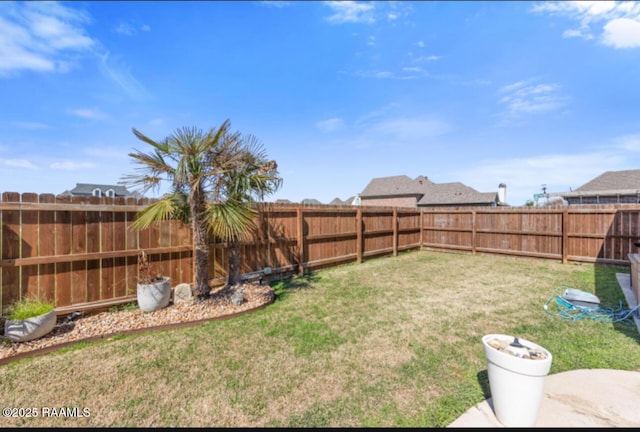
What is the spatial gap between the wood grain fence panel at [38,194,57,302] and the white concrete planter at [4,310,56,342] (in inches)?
21.6

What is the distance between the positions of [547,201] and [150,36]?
80.1 feet

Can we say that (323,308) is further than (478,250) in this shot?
No

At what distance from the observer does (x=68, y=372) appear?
2.71m

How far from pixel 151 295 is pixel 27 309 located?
1.31 metres

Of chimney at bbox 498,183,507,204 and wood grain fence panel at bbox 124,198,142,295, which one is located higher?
chimney at bbox 498,183,507,204

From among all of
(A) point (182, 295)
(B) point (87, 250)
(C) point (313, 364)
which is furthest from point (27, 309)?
(C) point (313, 364)

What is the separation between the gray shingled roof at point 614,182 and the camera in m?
15.9

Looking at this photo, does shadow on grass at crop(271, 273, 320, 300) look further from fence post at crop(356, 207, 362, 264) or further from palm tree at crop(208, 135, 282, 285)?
fence post at crop(356, 207, 362, 264)

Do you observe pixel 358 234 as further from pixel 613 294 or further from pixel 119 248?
pixel 119 248

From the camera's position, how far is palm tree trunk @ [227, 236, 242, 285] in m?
5.25

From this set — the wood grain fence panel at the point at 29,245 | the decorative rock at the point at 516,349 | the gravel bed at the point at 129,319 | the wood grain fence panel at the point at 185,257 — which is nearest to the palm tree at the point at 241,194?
the wood grain fence panel at the point at 185,257

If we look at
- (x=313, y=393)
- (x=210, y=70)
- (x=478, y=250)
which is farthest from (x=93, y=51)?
(x=478, y=250)

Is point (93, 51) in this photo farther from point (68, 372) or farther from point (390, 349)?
point (390, 349)

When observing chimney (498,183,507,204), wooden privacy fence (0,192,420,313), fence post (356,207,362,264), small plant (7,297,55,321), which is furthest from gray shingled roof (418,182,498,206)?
small plant (7,297,55,321)
